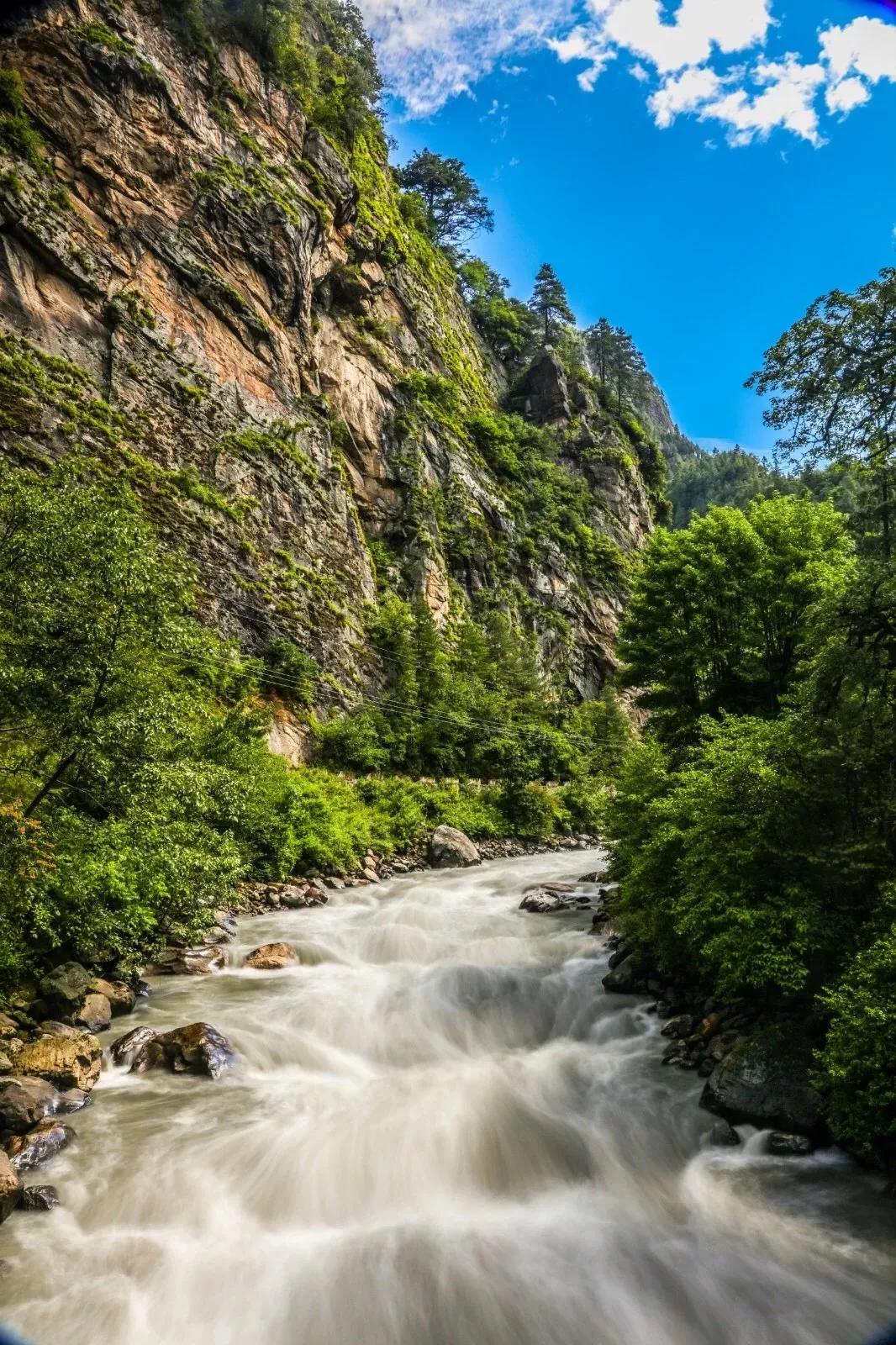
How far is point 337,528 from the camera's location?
3512 cm

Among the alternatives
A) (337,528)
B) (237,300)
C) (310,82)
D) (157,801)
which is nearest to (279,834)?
(157,801)

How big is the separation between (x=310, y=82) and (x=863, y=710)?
56342 mm

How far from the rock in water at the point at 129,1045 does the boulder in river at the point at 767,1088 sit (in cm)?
773

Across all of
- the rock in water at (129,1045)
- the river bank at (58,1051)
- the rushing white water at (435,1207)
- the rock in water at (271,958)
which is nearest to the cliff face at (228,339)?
the rock in water at (271,958)

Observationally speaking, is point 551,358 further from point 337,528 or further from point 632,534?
Result: point 337,528

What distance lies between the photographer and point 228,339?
32.2 meters

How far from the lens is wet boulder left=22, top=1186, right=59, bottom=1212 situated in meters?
6.18

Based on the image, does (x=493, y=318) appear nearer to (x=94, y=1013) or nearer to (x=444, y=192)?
(x=444, y=192)

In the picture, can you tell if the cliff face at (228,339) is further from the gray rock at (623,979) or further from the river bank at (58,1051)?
the gray rock at (623,979)

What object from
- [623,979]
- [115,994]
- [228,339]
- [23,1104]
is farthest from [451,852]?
[228,339]

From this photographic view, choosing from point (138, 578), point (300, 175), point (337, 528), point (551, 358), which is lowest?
point (138, 578)

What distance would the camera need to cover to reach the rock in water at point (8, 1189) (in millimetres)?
5898

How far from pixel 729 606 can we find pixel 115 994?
16157 mm

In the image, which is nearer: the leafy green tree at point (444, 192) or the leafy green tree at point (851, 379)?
the leafy green tree at point (851, 379)
